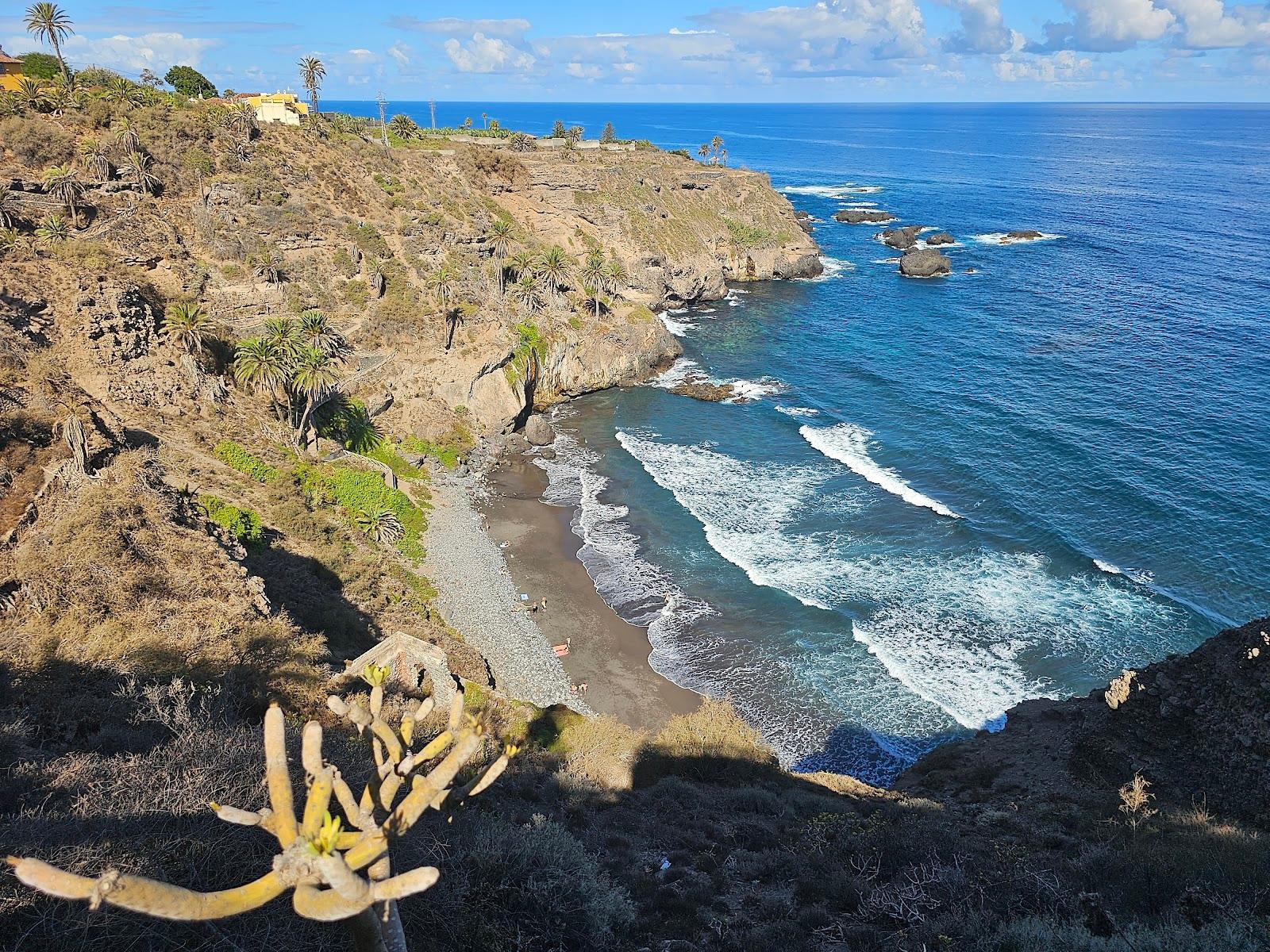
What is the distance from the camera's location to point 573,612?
35.3m

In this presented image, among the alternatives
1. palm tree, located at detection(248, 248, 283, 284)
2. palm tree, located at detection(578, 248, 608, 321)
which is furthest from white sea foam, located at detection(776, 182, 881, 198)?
palm tree, located at detection(248, 248, 283, 284)

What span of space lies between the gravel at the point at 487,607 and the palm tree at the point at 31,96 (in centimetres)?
4210

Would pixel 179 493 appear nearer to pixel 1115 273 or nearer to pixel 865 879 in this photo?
pixel 865 879

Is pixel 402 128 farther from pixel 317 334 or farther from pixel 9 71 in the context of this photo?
pixel 317 334

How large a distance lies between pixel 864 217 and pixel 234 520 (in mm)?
129075

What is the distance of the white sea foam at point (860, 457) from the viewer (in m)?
43.8

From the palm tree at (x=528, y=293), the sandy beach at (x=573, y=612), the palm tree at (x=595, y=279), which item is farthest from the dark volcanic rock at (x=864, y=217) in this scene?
the sandy beach at (x=573, y=612)

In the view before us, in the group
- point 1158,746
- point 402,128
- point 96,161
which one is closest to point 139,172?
point 96,161

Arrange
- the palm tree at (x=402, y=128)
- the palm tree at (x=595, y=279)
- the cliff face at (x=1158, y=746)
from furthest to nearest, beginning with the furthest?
the palm tree at (x=402, y=128) < the palm tree at (x=595, y=279) < the cliff face at (x=1158, y=746)

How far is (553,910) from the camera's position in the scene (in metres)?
11.8

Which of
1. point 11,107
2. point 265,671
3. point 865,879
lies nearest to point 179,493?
point 265,671

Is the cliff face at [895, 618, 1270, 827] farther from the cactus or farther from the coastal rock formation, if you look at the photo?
the coastal rock formation

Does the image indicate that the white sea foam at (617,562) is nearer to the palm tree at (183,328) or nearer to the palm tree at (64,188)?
the palm tree at (183,328)

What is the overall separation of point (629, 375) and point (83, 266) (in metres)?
39.7
